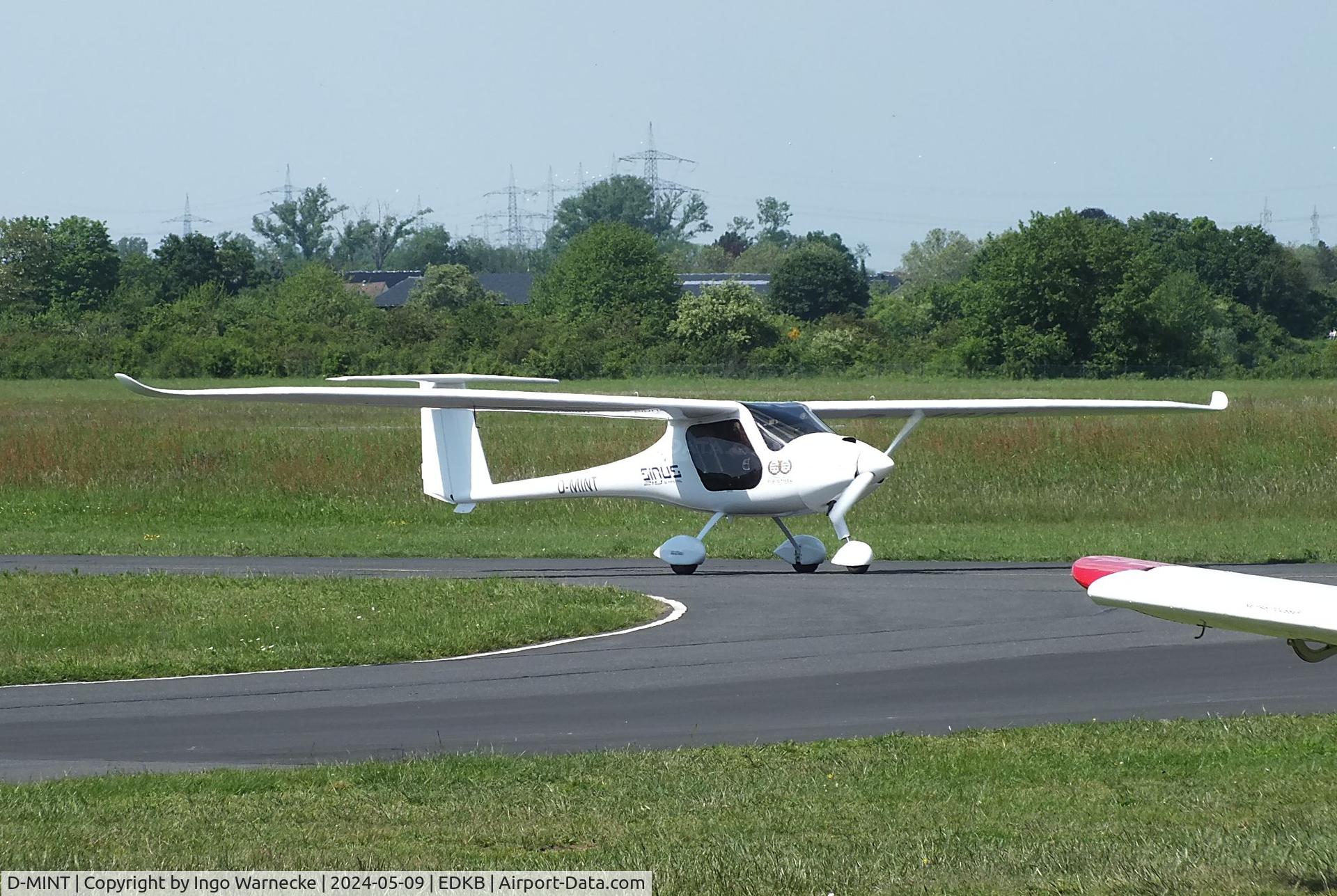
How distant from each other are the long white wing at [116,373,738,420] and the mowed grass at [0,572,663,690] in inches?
92.3

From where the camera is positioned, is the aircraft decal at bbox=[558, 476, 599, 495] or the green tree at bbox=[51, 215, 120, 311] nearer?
the aircraft decal at bbox=[558, 476, 599, 495]

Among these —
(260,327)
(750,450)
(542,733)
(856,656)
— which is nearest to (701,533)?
(750,450)

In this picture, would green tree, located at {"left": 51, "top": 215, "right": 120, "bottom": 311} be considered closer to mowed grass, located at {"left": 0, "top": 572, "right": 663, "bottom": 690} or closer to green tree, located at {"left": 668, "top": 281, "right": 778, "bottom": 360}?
green tree, located at {"left": 668, "top": 281, "right": 778, "bottom": 360}

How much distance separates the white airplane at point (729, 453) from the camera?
19.3 metres

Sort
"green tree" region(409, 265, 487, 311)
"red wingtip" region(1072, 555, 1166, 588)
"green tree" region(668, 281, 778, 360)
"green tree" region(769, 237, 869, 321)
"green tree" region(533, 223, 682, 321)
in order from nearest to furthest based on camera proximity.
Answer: "red wingtip" region(1072, 555, 1166, 588) < "green tree" region(668, 281, 778, 360) < "green tree" region(533, 223, 682, 321) < "green tree" region(409, 265, 487, 311) < "green tree" region(769, 237, 869, 321)

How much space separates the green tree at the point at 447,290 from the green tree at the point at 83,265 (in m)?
21.0

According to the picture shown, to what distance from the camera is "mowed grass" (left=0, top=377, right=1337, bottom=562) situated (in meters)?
23.8

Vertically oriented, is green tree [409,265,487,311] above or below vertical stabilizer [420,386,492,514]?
above

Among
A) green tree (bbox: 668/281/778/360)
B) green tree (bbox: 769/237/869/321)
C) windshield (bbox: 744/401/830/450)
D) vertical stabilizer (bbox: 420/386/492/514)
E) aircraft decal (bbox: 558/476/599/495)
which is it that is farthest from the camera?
green tree (bbox: 769/237/869/321)

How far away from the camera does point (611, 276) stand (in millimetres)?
107312

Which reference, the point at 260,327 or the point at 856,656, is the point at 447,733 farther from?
the point at 260,327

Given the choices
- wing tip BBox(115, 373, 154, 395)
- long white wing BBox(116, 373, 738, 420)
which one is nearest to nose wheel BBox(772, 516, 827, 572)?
long white wing BBox(116, 373, 738, 420)

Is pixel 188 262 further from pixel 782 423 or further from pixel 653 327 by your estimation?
pixel 782 423

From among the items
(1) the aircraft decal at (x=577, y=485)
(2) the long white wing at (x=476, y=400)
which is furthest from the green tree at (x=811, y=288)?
(2) the long white wing at (x=476, y=400)
